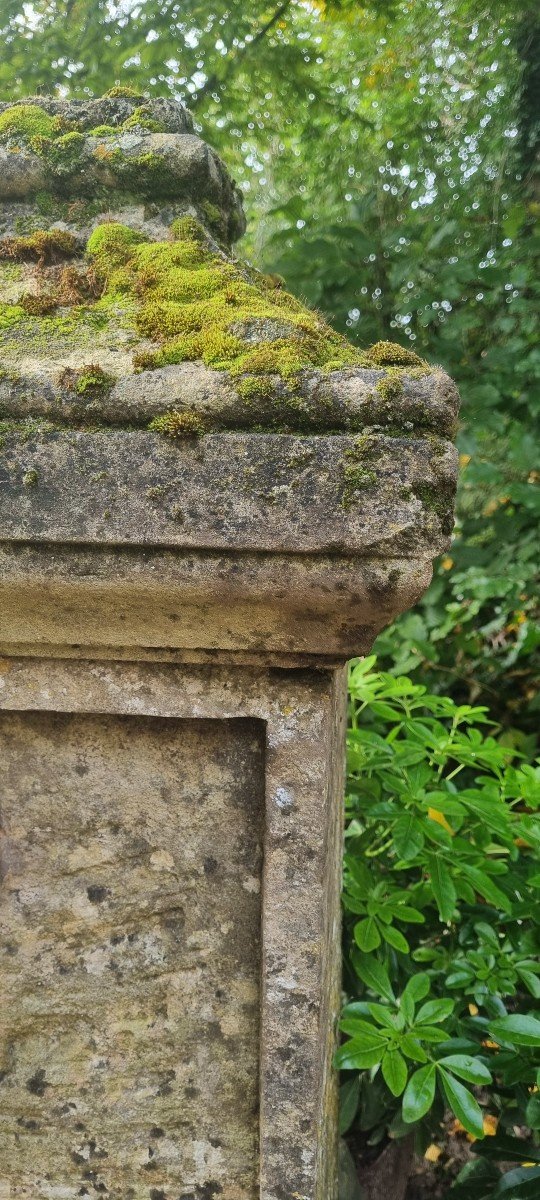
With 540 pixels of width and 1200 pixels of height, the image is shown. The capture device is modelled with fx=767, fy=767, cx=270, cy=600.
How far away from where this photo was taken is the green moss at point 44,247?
3.77 feet

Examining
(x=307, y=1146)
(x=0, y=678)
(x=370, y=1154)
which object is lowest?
(x=370, y=1154)

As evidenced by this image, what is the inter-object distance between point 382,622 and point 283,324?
400 millimetres

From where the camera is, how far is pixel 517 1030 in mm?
1263

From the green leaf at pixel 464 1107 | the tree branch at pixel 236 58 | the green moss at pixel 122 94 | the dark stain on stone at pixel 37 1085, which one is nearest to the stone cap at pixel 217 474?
the green moss at pixel 122 94

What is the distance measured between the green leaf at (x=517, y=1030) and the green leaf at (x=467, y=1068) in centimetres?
6

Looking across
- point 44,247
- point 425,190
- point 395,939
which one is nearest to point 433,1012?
point 395,939

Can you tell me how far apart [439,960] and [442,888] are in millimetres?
408

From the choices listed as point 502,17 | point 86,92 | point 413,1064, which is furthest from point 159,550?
point 502,17

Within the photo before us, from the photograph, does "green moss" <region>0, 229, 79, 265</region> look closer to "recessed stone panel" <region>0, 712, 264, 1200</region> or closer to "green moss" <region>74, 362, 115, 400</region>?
"green moss" <region>74, 362, 115, 400</region>

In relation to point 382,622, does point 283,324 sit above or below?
above

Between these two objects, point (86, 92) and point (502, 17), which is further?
point (502, 17)

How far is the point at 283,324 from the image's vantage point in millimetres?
978

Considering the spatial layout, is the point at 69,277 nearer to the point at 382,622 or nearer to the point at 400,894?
the point at 382,622

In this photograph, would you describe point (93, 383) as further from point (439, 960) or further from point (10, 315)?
point (439, 960)
